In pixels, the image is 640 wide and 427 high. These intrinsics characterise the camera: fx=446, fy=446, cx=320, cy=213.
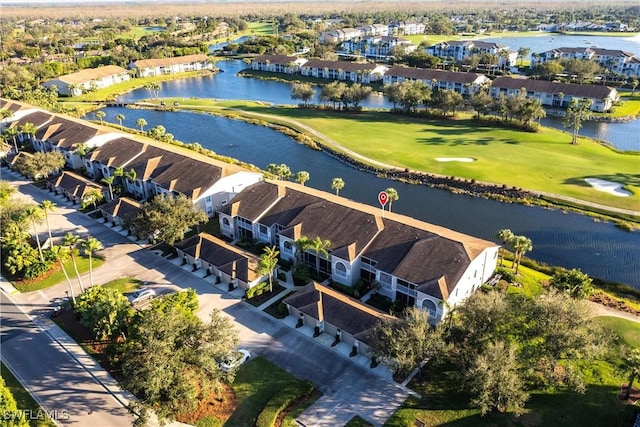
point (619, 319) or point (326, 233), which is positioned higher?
point (326, 233)

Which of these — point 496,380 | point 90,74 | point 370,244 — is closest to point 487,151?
point 370,244

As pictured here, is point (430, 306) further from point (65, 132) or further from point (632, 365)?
point (65, 132)

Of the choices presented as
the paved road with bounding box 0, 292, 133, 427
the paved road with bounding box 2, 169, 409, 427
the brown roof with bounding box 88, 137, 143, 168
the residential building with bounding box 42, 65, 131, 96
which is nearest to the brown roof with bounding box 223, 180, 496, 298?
the paved road with bounding box 2, 169, 409, 427

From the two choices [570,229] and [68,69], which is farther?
[68,69]

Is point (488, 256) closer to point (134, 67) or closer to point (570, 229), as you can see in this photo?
point (570, 229)

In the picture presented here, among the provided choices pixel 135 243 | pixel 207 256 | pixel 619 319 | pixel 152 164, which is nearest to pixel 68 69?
pixel 152 164

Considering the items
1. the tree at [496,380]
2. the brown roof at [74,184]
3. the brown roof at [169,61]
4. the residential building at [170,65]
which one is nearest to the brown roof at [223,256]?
the brown roof at [74,184]
